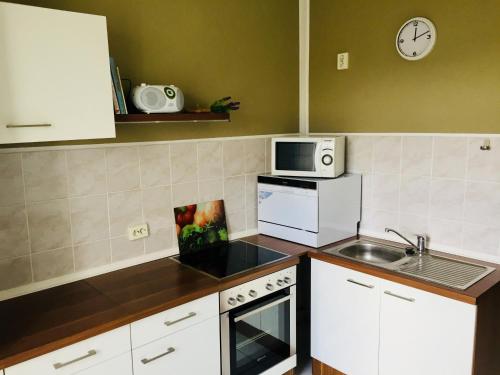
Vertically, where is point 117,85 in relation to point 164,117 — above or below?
above

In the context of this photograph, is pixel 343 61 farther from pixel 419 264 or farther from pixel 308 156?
pixel 419 264

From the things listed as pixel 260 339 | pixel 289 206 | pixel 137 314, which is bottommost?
pixel 260 339

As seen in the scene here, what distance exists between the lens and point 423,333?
6.81ft

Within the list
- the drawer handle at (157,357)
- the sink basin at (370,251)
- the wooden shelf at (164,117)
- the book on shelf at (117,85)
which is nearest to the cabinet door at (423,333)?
the sink basin at (370,251)

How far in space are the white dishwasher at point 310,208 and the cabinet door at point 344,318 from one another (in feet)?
0.76

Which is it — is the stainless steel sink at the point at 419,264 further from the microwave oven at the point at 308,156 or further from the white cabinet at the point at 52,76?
the white cabinet at the point at 52,76

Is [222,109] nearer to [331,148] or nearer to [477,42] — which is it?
[331,148]

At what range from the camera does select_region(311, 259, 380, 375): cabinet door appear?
2.29 m

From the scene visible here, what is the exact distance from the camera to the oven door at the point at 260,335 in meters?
2.17

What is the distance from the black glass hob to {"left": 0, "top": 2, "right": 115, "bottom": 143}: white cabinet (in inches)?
35.1

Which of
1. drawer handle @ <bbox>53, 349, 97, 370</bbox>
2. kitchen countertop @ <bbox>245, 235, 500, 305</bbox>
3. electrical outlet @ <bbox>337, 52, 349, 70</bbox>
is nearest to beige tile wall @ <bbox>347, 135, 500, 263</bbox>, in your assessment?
kitchen countertop @ <bbox>245, 235, 500, 305</bbox>

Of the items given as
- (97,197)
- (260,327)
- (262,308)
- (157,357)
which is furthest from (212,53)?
(157,357)

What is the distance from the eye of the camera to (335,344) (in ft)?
8.18

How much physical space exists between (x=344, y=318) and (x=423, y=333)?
1.52 feet
